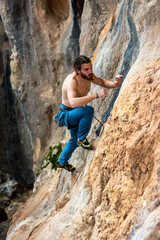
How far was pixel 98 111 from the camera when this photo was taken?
436 centimetres

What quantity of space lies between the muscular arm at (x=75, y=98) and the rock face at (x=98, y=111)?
33 cm

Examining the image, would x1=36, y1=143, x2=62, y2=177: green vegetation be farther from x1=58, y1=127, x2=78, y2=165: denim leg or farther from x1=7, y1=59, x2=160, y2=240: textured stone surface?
x1=7, y1=59, x2=160, y2=240: textured stone surface

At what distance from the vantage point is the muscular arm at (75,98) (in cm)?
319

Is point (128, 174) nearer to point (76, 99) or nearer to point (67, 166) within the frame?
point (76, 99)

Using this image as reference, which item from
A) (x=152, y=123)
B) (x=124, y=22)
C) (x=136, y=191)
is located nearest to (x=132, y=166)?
(x=136, y=191)

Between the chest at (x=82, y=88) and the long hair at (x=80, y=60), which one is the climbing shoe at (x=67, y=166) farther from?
the long hair at (x=80, y=60)

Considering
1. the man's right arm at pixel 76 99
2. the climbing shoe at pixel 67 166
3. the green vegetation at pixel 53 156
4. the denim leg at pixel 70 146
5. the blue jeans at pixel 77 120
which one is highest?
the man's right arm at pixel 76 99

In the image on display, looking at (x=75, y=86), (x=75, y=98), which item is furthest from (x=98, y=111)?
(x=75, y=98)

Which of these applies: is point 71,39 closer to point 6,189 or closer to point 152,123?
point 152,123

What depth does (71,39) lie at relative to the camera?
6.96 meters

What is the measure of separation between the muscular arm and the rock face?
0.33 metres

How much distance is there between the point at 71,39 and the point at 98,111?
129 inches

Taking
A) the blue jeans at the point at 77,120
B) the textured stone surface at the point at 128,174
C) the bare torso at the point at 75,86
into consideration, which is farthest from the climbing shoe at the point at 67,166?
the textured stone surface at the point at 128,174

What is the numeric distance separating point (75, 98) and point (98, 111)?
3.55ft
